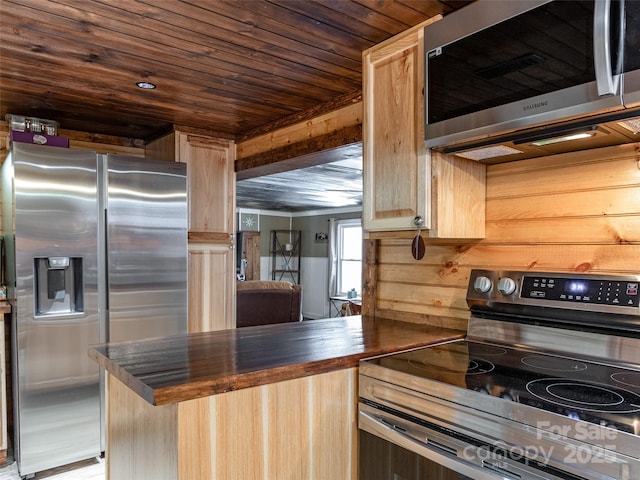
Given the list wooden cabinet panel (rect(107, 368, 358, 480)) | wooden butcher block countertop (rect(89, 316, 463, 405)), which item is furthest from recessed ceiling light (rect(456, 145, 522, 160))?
wooden cabinet panel (rect(107, 368, 358, 480))

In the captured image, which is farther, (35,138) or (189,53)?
(35,138)

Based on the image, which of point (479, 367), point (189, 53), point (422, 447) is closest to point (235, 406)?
point (422, 447)

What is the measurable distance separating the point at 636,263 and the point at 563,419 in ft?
2.53

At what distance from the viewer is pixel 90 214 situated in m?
2.67

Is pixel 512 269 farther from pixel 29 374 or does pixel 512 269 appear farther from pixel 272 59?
pixel 29 374

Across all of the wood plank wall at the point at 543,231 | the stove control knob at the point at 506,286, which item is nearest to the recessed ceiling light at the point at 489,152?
the wood plank wall at the point at 543,231

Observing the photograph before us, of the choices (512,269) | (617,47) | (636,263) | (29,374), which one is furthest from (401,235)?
(29,374)

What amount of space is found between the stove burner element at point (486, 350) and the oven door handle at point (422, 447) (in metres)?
0.42

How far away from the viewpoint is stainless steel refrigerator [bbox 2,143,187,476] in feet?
8.20

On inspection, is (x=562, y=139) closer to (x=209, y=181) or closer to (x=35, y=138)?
(x=209, y=181)

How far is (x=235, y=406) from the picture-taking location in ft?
4.16

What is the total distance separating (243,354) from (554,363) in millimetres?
1014

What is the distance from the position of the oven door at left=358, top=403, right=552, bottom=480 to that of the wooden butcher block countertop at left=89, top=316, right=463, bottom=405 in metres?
0.22

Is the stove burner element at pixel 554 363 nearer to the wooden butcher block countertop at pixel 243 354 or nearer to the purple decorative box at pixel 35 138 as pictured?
the wooden butcher block countertop at pixel 243 354
